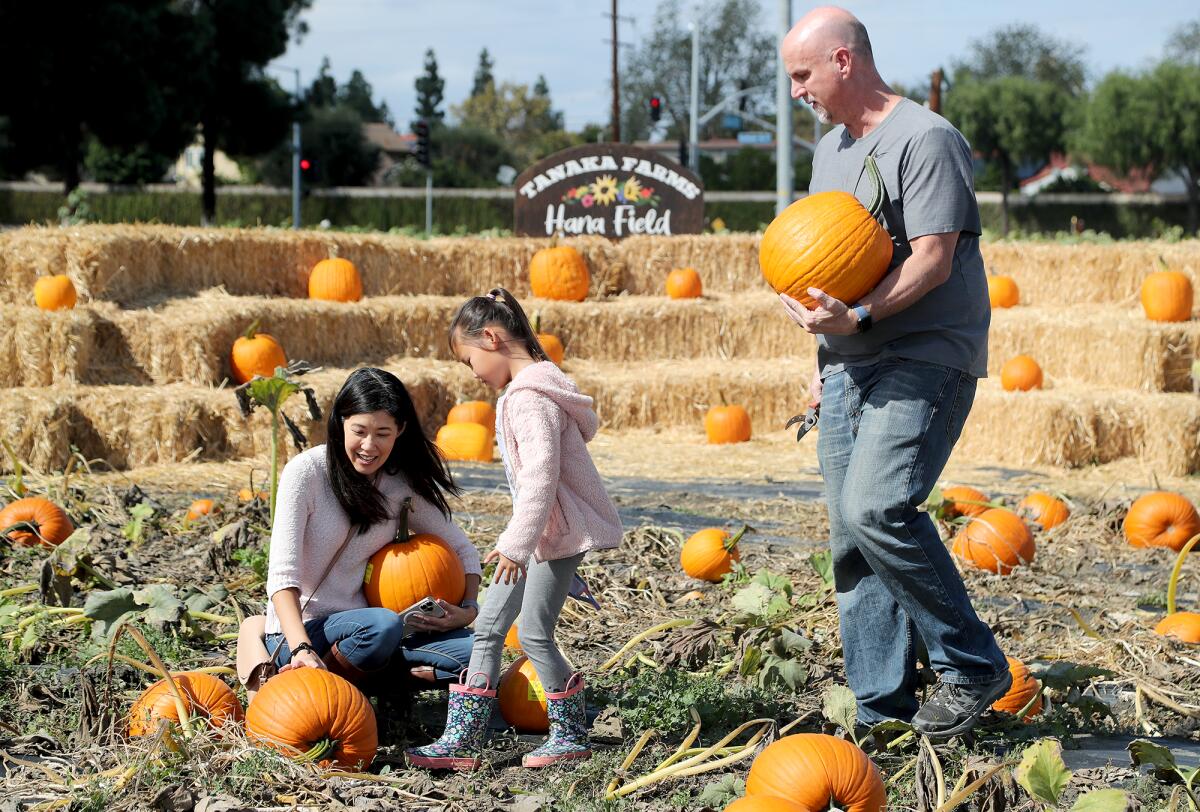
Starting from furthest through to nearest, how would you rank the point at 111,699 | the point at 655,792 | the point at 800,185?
the point at 800,185
the point at 111,699
the point at 655,792

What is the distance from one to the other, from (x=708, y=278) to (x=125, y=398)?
605cm

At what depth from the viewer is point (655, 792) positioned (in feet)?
9.68

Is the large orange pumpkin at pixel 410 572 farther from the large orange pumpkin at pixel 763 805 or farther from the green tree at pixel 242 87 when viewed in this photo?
the green tree at pixel 242 87

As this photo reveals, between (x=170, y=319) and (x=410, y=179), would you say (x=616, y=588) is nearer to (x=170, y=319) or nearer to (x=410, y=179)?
(x=170, y=319)

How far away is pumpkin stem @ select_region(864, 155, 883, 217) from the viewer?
3.14 metres


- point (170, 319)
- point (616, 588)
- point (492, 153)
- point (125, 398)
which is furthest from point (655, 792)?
point (492, 153)

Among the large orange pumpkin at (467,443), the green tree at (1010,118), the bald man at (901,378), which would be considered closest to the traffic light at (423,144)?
the green tree at (1010,118)

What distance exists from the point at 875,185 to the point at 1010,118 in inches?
1983

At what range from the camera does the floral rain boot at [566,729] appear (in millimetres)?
3158

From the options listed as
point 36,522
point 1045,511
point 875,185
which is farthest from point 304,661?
point 1045,511

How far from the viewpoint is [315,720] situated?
294cm

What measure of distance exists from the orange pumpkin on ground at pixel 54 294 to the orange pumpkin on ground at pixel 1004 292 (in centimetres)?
788

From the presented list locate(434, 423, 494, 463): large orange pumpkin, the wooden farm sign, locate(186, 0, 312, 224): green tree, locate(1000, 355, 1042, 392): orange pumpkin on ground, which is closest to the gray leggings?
locate(434, 423, 494, 463): large orange pumpkin

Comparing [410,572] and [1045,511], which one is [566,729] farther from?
[1045,511]
